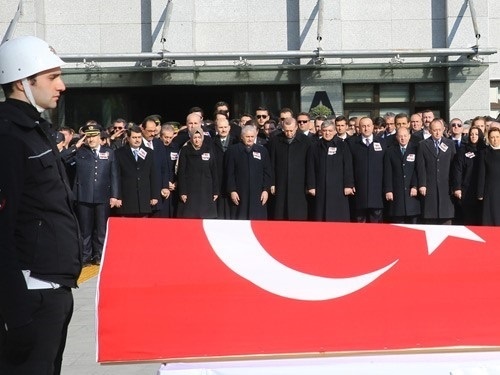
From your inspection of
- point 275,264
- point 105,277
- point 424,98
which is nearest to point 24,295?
point 105,277

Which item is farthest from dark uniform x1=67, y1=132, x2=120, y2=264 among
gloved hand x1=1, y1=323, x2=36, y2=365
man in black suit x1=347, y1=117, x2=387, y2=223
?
gloved hand x1=1, y1=323, x2=36, y2=365

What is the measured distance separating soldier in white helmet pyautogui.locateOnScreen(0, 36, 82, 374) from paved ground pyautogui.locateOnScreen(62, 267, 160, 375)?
1.82m

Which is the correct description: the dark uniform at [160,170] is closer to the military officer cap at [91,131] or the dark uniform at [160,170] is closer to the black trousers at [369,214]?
the military officer cap at [91,131]

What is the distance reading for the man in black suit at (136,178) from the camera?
1412 cm

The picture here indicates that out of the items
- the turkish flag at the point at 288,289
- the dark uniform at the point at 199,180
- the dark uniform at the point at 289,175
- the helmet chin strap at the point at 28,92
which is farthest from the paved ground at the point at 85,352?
the dark uniform at the point at 289,175

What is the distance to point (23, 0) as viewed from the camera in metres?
23.6

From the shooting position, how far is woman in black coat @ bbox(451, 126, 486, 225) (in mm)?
13234

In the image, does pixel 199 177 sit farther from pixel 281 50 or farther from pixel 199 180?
pixel 281 50

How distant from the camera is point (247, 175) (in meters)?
13.5

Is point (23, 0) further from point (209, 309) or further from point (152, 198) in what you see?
point (209, 309)

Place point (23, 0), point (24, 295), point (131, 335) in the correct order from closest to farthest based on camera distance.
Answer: point (24, 295), point (131, 335), point (23, 0)

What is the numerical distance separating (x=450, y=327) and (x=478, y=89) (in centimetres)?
1976

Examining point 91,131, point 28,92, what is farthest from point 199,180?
point 28,92

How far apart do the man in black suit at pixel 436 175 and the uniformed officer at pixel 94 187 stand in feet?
15.1
